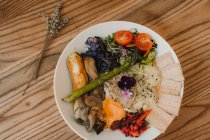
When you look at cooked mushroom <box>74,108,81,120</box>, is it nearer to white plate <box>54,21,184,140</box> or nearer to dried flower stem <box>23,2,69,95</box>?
white plate <box>54,21,184,140</box>

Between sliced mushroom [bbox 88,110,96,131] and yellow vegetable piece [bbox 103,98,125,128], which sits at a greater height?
sliced mushroom [bbox 88,110,96,131]

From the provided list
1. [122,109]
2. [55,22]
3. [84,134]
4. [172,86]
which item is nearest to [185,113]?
[172,86]

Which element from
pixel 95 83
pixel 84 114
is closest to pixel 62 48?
pixel 95 83

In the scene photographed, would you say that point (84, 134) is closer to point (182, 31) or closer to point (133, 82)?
point (133, 82)

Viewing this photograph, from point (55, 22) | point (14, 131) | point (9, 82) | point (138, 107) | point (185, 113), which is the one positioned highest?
point (55, 22)

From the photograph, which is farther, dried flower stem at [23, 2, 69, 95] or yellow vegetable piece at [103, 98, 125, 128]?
dried flower stem at [23, 2, 69, 95]

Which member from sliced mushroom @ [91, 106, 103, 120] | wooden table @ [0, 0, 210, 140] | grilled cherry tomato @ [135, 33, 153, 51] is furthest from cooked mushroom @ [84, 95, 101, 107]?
grilled cherry tomato @ [135, 33, 153, 51]

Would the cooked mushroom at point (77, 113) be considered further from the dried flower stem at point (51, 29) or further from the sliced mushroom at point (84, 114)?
the dried flower stem at point (51, 29)
